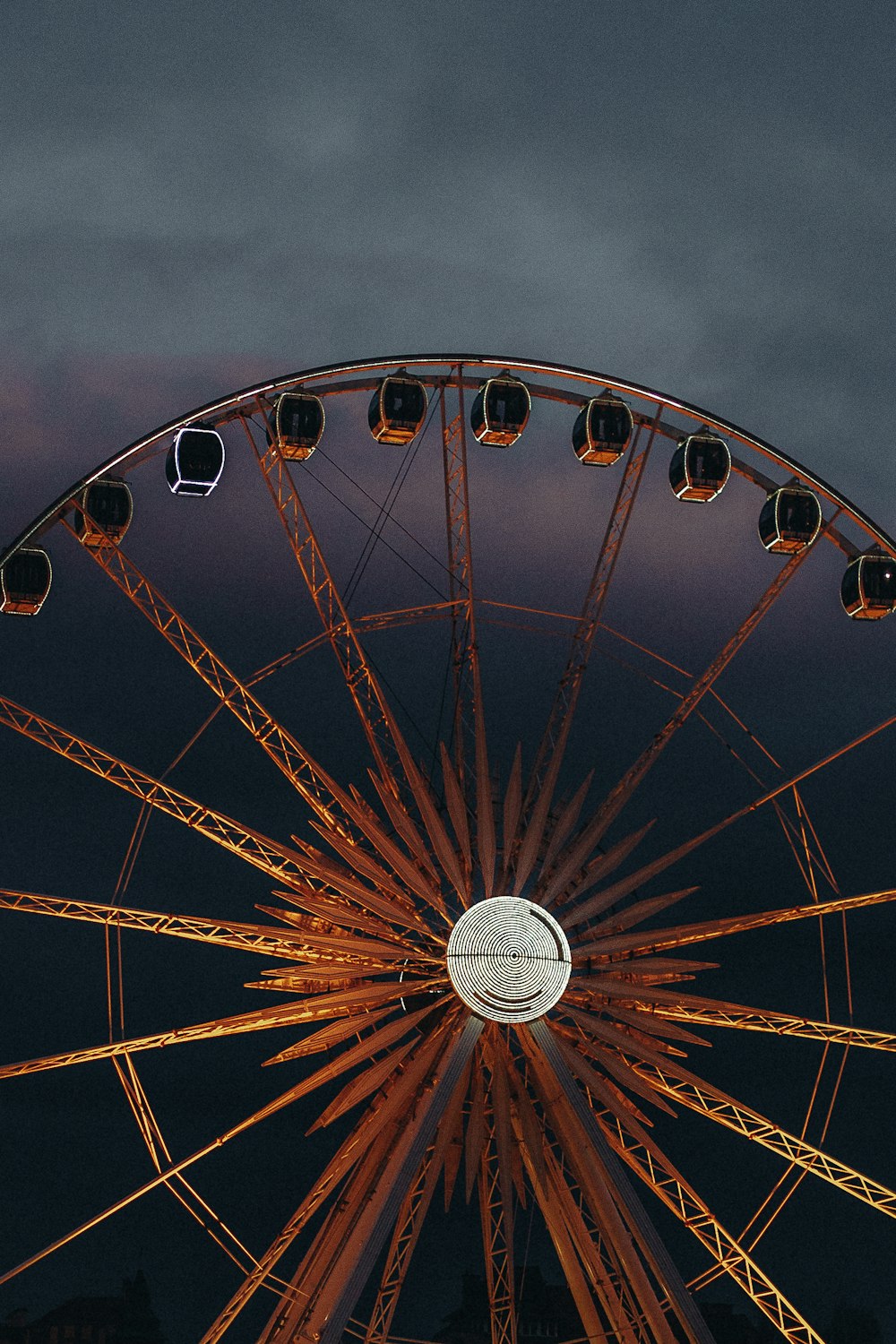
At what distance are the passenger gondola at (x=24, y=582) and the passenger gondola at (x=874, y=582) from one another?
11511 mm

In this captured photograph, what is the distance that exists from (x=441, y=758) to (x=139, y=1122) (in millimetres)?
5724

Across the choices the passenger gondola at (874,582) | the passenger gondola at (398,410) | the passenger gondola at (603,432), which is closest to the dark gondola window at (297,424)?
the passenger gondola at (398,410)

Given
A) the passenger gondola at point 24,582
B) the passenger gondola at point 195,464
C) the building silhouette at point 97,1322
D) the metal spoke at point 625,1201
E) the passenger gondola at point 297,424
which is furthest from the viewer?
the building silhouette at point 97,1322

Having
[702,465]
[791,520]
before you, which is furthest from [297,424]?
[791,520]

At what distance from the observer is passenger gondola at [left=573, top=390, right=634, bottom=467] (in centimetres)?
2862

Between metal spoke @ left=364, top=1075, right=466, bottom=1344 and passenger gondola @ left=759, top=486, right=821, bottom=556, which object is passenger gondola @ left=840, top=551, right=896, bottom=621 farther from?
metal spoke @ left=364, top=1075, right=466, bottom=1344

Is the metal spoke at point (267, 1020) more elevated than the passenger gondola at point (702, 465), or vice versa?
the passenger gondola at point (702, 465)

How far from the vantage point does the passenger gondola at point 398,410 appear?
28.0 metres

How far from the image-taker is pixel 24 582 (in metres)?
26.9

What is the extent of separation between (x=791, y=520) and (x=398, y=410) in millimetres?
5902

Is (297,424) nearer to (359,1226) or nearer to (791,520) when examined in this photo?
(791,520)

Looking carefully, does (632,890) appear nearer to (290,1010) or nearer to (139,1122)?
(290,1010)

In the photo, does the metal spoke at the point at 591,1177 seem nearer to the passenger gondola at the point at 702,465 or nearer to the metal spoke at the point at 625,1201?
the metal spoke at the point at 625,1201

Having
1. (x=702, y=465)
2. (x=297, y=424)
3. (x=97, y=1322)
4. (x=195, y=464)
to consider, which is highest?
(x=297, y=424)
